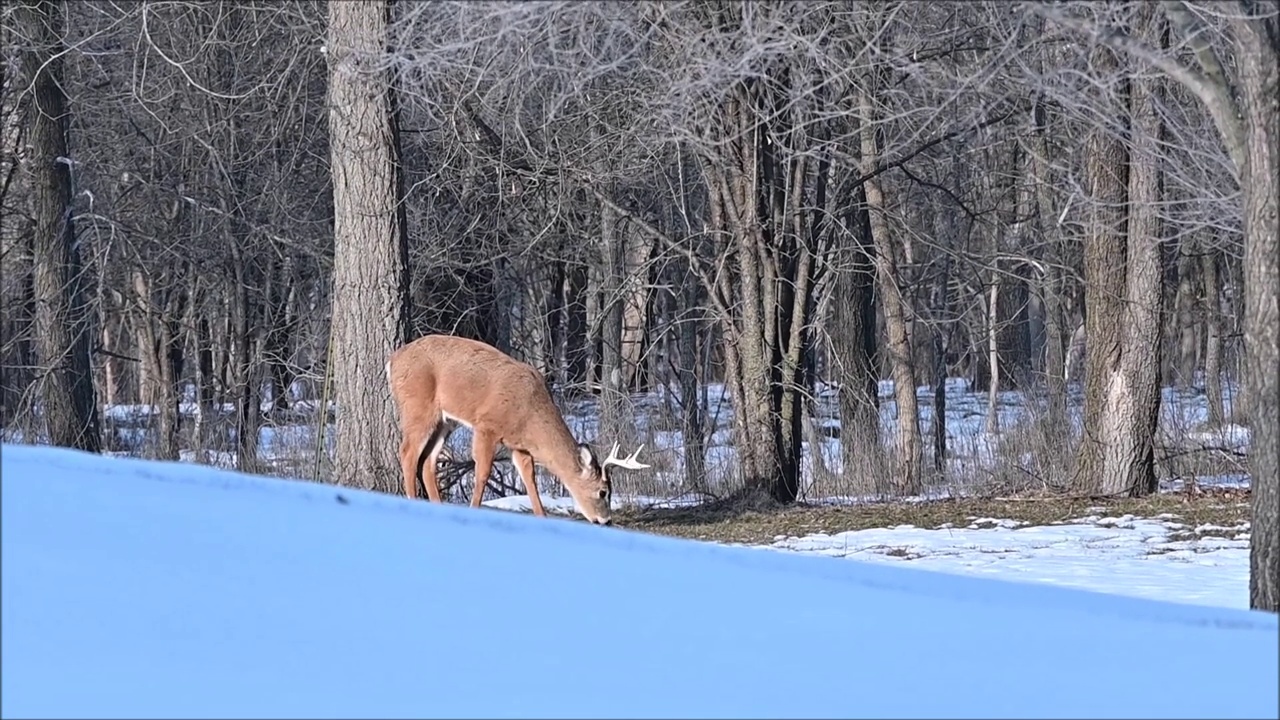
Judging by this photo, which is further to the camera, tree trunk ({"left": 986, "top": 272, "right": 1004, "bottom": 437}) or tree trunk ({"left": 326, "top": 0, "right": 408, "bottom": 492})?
tree trunk ({"left": 986, "top": 272, "right": 1004, "bottom": 437})

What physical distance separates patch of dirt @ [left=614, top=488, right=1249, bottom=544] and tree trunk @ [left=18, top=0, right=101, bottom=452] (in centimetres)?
628

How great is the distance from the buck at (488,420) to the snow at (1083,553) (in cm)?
246

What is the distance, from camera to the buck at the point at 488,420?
13000 mm

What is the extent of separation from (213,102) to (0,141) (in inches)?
92.7

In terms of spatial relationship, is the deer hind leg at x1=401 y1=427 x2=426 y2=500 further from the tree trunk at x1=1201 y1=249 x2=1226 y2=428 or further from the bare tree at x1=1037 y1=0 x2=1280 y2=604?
the tree trunk at x1=1201 y1=249 x2=1226 y2=428

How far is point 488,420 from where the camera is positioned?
536 inches

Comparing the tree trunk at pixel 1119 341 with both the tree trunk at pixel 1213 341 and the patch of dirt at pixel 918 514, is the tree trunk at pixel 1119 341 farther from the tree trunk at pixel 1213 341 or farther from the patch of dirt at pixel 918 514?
the tree trunk at pixel 1213 341

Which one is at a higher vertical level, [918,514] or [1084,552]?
[918,514]

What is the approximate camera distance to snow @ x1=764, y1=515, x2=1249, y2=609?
892 centimetres

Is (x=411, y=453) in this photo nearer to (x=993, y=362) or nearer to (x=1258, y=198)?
(x=1258, y=198)

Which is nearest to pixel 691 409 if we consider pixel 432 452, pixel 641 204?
pixel 641 204

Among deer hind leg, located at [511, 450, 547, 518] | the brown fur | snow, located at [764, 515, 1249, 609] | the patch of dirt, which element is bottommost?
snow, located at [764, 515, 1249, 609]

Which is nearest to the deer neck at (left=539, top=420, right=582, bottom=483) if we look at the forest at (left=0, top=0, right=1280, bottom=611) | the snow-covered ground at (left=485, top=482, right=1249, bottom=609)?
the forest at (left=0, top=0, right=1280, bottom=611)

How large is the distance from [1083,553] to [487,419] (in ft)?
17.1
